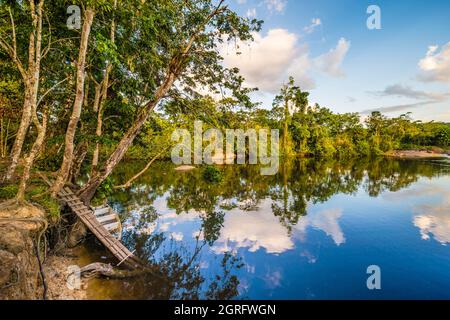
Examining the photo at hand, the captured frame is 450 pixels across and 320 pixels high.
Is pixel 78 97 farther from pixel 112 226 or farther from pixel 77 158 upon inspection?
pixel 112 226

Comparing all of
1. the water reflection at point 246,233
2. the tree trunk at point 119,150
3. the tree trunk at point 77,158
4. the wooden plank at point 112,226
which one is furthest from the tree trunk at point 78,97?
the water reflection at point 246,233

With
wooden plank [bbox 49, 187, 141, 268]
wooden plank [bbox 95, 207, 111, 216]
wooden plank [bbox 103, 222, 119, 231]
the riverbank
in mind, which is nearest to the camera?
wooden plank [bbox 49, 187, 141, 268]

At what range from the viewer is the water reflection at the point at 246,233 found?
684cm

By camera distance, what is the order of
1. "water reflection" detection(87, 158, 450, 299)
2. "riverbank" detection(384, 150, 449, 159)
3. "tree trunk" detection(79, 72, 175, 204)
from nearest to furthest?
"water reflection" detection(87, 158, 450, 299) < "tree trunk" detection(79, 72, 175, 204) < "riverbank" detection(384, 150, 449, 159)

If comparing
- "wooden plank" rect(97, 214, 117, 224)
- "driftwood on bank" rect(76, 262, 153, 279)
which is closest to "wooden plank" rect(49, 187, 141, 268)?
"wooden plank" rect(97, 214, 117, 224)

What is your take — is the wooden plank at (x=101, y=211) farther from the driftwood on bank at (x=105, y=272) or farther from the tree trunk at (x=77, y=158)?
the driftwood on bank at (x=105, y=272)

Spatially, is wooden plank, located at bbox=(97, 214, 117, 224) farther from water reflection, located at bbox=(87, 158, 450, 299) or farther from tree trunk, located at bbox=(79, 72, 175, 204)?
water reflection, located at bbox=(87, 158, 450, 299)

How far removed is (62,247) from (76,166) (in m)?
3.86

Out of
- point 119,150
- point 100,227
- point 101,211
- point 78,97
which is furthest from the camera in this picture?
point 119,150

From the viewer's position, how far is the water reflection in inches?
269

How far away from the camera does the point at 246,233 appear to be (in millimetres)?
11023

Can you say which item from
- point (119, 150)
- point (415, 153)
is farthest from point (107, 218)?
point (415, 153)

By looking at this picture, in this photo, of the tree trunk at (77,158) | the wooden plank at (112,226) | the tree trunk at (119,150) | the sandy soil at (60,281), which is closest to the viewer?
the sandy soil at (60,281)
